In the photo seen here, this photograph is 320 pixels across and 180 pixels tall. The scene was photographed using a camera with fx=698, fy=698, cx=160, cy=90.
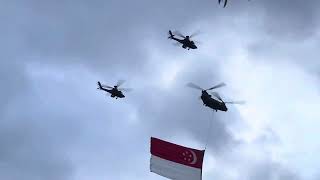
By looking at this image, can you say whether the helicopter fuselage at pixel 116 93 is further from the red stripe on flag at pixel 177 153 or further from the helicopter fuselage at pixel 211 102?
the red stripe on flag at pixel 177 153

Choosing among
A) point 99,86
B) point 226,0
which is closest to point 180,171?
point 226,0

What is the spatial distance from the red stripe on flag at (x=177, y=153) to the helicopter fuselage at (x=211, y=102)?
47.0 m

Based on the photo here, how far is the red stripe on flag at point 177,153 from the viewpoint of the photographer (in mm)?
80206

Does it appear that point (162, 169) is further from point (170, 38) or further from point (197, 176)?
point (170, 38)

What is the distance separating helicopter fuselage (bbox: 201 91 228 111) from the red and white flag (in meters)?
47.3

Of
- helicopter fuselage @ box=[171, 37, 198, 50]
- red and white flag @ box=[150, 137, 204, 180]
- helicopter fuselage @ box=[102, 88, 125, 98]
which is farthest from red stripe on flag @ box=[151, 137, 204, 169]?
helicopter fuselage @ box=[102, 88, 125, 98]

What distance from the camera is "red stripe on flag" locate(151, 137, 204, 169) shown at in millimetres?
80206

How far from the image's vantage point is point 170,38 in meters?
164

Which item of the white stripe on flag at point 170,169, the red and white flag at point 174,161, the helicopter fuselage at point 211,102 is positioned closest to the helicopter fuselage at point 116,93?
the helicopter fuselage at point 211,102

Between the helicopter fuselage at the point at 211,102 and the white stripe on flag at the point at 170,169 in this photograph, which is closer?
the white stripe on flag at the point at 170,169

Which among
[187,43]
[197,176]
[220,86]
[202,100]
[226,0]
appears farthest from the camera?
[187,43]

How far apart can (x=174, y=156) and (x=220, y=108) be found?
49.7 m

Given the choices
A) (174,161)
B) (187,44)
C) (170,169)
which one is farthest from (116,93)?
(170,169)

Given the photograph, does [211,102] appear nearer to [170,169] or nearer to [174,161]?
[174,161]
